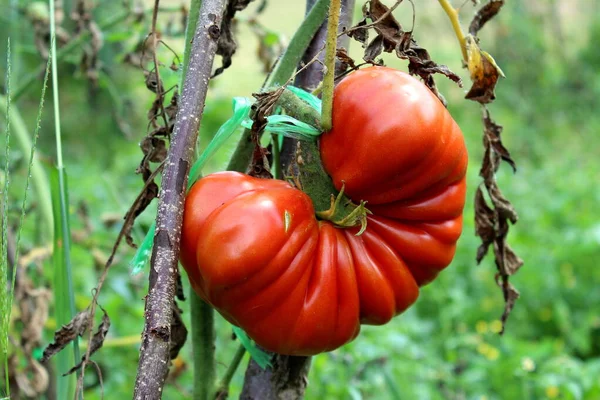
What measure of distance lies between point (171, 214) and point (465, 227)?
2.63m

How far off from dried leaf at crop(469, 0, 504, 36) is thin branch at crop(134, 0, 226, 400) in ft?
1.38

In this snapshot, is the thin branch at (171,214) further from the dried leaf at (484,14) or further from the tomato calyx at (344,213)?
the dried leaf at (484,14)

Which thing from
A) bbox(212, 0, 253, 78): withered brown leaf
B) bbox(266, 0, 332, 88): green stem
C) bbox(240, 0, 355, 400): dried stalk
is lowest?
bbox(240, 0, 355, 400): dried stalk

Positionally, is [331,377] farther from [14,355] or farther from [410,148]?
[410,148]

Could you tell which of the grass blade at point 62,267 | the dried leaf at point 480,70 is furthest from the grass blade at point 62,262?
the dried leaf at point 480,70

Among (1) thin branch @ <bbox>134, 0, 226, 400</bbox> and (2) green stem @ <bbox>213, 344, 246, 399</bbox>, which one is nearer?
(1) thin branch @ <bbox>134, 0, 226, 400</bbox>

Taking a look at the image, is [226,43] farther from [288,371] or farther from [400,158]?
[288,371]

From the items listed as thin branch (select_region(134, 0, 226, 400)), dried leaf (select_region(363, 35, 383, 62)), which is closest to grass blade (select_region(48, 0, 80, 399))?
thin branch (select_region(134, 0, 226, 400))

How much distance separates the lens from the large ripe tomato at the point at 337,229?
0.69m

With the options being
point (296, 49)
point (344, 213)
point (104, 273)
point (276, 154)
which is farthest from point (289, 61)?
point (104, 273)

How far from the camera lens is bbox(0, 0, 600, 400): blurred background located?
1631 mm

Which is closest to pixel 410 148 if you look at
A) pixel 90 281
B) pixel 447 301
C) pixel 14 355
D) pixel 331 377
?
pixel 14 355

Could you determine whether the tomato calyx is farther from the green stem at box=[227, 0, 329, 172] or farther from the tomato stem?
the green stem at box=[227, 0, 329, 172]

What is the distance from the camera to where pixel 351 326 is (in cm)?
76
